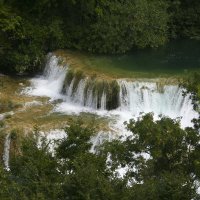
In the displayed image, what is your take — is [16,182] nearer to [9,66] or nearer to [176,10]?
[9,66]

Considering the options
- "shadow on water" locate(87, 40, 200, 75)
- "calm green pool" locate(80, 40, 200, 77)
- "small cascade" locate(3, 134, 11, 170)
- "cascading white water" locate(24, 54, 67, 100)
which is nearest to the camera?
"small cascade" locate(3, 134, 11, 170)

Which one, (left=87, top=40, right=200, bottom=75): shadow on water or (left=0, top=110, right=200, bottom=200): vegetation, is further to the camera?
(left=87, top=40, right=200, bottom=75): shadow on water

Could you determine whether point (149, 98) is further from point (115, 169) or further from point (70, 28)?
point (115, 169)

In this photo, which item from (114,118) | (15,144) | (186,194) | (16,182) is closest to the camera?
(186,194)

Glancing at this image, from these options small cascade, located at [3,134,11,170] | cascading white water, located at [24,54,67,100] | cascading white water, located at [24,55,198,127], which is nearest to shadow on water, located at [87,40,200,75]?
cascading white water, located at [24,54,67,100]

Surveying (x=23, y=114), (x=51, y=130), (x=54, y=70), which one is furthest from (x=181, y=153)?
(x=54, y=70)

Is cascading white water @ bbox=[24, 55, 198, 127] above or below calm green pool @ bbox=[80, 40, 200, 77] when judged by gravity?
below

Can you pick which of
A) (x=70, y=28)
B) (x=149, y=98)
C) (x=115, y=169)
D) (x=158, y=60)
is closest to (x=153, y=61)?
(x=158, y=60)

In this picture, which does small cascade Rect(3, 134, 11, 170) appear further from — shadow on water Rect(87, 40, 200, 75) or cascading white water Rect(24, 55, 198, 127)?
shadow on water Rect(87, 40, 200, 75)

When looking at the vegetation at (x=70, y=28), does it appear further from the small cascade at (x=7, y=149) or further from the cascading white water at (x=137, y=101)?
the small cascade at (x=7, y=149)
